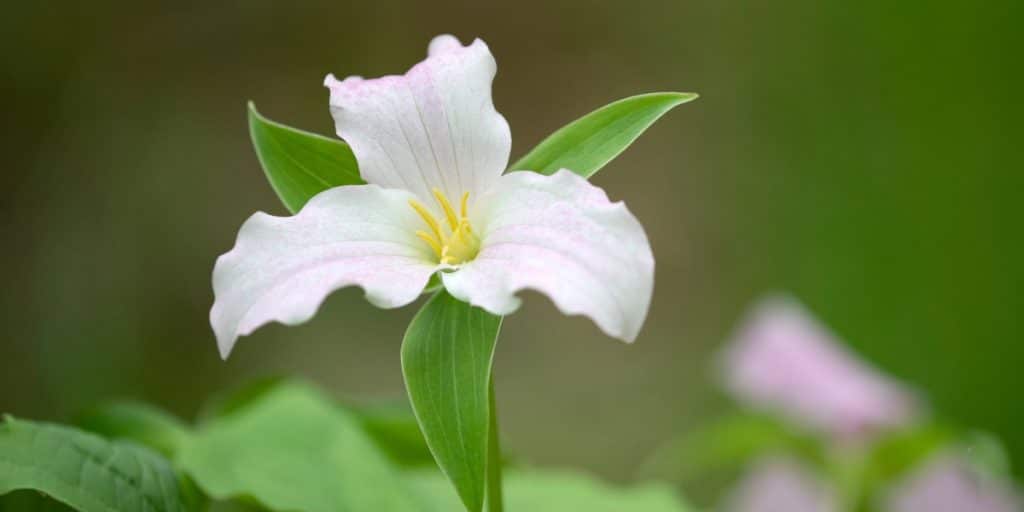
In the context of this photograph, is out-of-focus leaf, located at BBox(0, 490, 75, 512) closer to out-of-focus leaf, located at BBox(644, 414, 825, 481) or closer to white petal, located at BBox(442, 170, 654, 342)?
white petal, located at BBox(442, 170, 654, 342)

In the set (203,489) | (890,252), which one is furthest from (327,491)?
(890,252)

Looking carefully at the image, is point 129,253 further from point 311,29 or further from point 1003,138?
point 1003,138

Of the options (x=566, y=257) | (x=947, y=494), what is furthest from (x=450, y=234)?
(x=947, y=494)

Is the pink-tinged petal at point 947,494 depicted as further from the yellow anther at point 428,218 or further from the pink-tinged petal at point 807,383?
the yellow anther at point 428,218

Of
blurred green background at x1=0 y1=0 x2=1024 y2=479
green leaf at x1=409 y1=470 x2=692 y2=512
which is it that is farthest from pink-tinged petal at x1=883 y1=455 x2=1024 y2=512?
blurred green background at x1=0 y1=0 x2=1024 y2=479

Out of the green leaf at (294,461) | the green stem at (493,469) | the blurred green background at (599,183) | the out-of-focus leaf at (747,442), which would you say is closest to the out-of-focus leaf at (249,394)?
the green leaf at (294,461)

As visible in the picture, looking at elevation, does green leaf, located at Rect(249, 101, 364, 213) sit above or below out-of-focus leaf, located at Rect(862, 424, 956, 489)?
above
